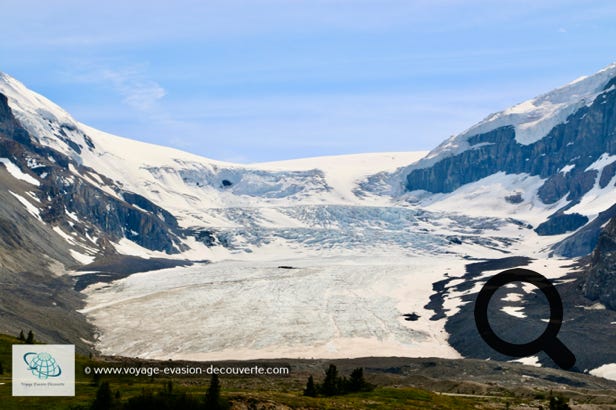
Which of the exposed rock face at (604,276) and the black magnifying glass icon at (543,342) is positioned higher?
the exposed rock face at (604,276)

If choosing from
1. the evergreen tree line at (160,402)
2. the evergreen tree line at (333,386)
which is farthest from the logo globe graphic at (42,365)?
the evergreen tree line at (333,386)

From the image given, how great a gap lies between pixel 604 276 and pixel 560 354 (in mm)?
46490

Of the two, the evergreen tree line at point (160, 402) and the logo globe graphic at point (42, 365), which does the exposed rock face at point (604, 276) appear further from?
the evergreen tree line at point (160, 402)

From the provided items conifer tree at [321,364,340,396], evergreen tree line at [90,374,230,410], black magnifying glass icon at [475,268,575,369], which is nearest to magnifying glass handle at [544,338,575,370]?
black magnifying glass icon at [475,268,575,369]

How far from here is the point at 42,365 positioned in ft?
225

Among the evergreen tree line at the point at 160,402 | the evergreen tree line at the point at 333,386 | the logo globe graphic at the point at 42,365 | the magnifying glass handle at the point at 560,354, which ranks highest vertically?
the logo globe graphic at the point at 42,365

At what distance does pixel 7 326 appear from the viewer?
139125mm

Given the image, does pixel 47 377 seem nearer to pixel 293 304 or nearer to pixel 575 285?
pixel 293 304

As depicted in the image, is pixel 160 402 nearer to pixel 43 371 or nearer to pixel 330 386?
pixel 43 371

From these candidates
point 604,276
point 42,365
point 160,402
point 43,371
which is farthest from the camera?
point 604,276

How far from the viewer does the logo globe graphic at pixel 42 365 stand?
67750mm

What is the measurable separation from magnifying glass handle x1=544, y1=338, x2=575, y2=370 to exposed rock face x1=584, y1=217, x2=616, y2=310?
32.0m

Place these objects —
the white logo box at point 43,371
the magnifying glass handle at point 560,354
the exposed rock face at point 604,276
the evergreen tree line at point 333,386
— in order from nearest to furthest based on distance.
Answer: the white logo box at point 43,371 < the evergreen tree line at point 333,386 < the magnifying glass handle at point 560,354 < the exposed rock face at point 604,276

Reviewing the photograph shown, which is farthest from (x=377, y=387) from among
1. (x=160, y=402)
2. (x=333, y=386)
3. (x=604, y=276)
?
(x=604, y=276)
